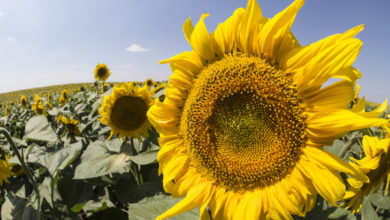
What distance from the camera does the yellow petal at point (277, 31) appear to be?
1152 millimetres

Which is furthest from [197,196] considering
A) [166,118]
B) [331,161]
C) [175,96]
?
[331,161]

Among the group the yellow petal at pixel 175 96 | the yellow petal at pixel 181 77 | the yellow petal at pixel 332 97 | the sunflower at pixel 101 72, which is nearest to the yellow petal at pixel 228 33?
the yellow petal at pixel 181 77

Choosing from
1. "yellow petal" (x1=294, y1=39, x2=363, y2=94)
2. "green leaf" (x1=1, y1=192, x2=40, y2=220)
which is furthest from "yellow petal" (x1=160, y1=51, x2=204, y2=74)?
"green leaf" (x1=1, y1=192, x2=40, y2=220)

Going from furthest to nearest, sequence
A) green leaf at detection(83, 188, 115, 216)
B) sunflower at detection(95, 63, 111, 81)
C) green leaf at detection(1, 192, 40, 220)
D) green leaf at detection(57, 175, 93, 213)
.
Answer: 1. sunflower at detection(95, 63, 111, 81)
2. green leaf at detection(57, 175, 93, 213)
3. green leaf at detection(83, 188, 115, 216)
4. green leaf at detection(1, 192, 40, 220)

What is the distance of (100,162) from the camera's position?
3.00 m

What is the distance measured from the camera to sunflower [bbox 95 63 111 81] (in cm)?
1109

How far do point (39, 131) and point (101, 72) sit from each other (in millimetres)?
8962

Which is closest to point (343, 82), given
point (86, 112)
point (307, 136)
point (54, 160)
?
point (307, 136)

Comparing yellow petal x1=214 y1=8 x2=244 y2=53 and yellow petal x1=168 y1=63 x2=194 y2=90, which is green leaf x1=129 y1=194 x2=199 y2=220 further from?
yellow petal x1=214 y1=8 x2=244 y2=53

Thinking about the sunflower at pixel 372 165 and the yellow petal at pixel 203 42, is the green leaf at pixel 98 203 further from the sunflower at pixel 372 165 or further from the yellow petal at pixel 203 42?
the sunflower at pixel 372 165

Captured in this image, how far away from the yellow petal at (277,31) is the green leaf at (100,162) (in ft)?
7.83

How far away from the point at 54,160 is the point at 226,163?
92.5 inches

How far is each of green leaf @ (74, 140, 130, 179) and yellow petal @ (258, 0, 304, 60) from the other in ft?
7.83

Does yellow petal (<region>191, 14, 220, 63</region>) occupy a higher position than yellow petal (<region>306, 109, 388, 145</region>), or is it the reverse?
yellow petal (<region>191, 14, 220, 63</region>)
